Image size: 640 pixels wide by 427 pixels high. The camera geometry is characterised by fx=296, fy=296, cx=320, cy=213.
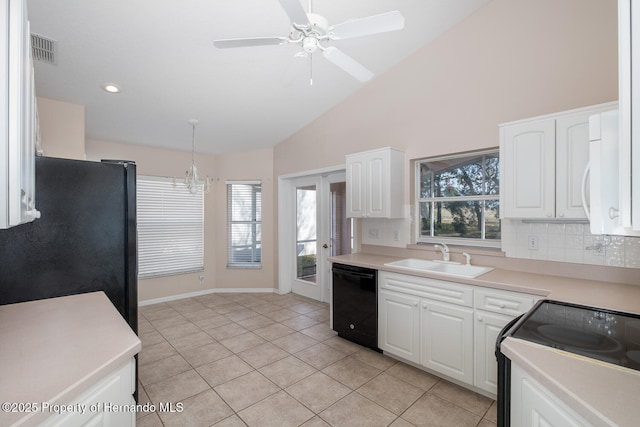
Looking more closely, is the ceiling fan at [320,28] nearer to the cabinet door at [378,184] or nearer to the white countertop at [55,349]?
the cabinet door at [378,184]

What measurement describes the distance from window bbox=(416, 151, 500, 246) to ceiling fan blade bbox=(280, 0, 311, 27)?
216cm

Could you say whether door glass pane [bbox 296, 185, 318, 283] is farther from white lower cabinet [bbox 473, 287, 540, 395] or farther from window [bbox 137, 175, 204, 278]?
white lower cabinet [bbox 473, 287, 540, 395]

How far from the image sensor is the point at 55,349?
115 cm

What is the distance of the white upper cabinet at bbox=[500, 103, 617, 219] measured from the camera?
2.02 meters

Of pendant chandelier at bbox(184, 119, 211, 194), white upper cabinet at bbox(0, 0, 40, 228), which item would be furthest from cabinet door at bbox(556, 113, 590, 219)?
pendant chandelier at bbox(184, 119, 211, 194)

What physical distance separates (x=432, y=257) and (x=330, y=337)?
58.2 inches

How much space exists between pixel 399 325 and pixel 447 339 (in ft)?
1.50

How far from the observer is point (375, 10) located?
2.56 m

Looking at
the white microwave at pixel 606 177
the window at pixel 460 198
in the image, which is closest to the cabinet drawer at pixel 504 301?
the window at pixel 460 198

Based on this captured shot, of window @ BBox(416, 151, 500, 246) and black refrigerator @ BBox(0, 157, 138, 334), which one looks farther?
window @ BBox(416, 151, 500, 246)

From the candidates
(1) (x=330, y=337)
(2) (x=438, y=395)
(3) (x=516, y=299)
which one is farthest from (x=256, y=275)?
(3) (x=516, y=299)

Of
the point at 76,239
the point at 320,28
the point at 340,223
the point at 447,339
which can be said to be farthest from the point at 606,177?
the point at 340,223

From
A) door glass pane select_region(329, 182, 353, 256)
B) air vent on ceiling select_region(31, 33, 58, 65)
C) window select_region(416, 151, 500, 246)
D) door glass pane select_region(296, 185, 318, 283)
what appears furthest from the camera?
door glass pane select_region(296, 185, 318, 283)

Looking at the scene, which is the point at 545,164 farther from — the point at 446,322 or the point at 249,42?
the point at 249,42
